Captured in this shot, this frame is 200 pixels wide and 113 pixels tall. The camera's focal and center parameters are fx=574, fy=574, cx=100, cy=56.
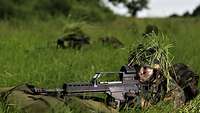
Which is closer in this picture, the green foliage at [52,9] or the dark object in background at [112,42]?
the dark object in background at [112,42]

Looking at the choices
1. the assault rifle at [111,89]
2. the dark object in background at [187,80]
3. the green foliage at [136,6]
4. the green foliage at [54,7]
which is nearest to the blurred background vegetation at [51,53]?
the green foliage at [54,7]

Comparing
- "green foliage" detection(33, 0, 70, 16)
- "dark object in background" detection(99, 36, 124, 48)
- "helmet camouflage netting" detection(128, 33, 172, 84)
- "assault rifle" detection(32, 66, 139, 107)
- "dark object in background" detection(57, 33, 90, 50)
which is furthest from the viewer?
"green foliage" detection(33, 0, 70, 16)

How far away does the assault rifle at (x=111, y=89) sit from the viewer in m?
5.16

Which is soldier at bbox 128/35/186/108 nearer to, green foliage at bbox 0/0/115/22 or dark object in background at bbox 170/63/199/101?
dark object in background at bbox 170/63/199/101

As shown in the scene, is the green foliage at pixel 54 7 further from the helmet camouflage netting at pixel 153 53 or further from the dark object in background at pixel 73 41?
the helmet camouflage netting at pixel 153 53

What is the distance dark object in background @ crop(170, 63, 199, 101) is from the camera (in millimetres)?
6059

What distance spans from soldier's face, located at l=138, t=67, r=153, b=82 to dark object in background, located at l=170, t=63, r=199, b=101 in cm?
47

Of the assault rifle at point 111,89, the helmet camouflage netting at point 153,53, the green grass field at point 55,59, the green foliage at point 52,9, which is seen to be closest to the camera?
the assault rifle at point 111,89

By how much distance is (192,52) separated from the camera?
10078mm

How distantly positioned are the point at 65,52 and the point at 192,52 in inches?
88.4

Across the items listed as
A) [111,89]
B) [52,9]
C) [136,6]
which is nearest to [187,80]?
[111,89]

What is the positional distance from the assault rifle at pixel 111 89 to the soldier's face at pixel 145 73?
10 cm

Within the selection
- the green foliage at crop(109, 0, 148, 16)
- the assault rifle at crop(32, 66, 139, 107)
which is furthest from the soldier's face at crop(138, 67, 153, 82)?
the green foliage at crop(109, 0, 148, 16)

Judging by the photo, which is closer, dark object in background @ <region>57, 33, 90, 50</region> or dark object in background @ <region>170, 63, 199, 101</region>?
dark object in background @ <region>170, 63, 199, 101</region>
